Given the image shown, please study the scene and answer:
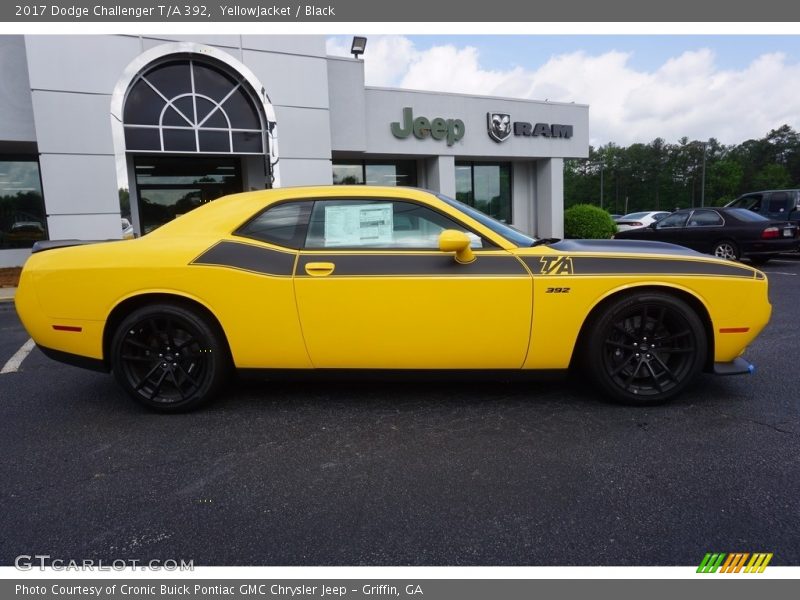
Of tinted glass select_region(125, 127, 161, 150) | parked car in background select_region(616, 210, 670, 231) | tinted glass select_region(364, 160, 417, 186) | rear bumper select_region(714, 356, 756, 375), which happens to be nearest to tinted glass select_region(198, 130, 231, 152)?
tinted glass select_region(125, 127, 161, 150)

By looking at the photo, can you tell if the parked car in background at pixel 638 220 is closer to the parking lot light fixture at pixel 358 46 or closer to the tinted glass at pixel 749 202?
the tinted glass at pixel 749 202

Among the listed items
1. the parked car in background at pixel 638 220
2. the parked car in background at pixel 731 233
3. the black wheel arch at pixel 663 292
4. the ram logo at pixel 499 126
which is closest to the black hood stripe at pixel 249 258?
the black wheel arch at pixel 663 292

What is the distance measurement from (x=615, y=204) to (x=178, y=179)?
332ft

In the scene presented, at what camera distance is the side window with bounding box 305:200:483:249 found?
11.4ft

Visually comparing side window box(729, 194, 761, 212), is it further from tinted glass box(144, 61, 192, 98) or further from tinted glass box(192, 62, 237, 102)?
tinted glass box(144, 61, 192, 98)

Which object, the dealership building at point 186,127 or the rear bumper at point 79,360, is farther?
the dealership building at point 186,127

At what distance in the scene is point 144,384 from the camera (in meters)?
3.58

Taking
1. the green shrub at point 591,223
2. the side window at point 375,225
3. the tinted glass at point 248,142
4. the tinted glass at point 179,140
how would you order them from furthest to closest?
the green shrub at point 591,223 → the tinted glass at point 248,142 → the tinted glass at point 179,140 → the side window at point 375,225

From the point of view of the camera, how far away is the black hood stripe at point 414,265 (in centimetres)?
333

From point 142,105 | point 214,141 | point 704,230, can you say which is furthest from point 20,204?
point 704,230

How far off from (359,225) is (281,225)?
52cm

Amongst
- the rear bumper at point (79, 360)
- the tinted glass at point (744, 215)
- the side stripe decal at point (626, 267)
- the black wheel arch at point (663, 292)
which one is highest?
the tinted glass at point (744, 215)

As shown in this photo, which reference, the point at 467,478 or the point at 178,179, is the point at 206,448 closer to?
the point at 467,478

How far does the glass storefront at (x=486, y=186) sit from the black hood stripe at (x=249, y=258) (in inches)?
641
